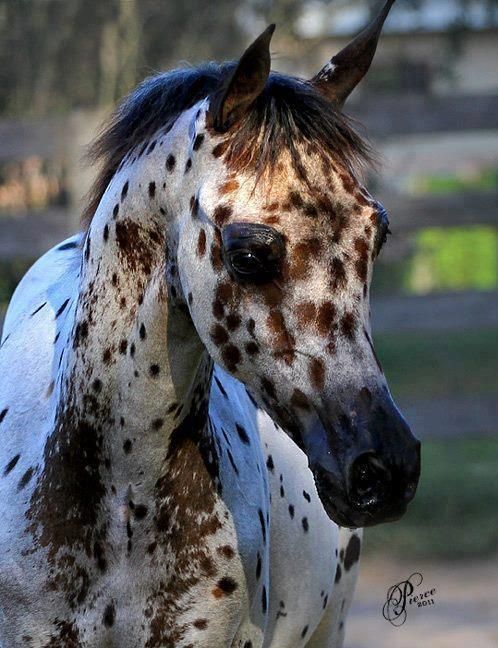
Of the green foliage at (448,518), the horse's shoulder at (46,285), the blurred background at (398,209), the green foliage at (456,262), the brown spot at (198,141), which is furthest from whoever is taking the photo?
the green foliage at (456,262)

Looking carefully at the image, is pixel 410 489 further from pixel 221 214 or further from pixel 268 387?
pixel 221 214

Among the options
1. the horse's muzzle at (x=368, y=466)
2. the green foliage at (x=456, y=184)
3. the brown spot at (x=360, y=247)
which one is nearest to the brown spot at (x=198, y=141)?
the brown spot at (x=360, y=247)

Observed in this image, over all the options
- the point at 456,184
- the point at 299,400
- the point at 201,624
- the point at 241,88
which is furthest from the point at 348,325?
the point at 456,184

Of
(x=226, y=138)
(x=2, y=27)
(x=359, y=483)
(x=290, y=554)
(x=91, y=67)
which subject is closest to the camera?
(x=359, y=483)

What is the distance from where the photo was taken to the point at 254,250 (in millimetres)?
1998

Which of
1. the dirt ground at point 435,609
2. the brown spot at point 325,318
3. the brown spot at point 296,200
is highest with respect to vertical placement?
the brown spot at point 296,200

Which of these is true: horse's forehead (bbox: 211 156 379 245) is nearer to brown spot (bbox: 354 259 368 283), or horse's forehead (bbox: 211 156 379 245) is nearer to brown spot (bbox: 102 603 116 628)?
brown spot (bbox: 354 259 368 283)

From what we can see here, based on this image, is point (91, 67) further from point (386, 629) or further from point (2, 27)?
point (386, 629)

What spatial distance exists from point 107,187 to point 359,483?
2.70ft

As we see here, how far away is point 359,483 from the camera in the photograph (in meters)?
1.93

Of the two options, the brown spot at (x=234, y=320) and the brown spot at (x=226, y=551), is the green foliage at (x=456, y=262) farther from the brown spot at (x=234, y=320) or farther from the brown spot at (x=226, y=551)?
the brown spot at (x=234, y=320)

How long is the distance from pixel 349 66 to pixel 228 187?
44 cm

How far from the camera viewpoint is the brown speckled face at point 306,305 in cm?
195

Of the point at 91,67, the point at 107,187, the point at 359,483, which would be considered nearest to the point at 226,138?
the point at 107,187
